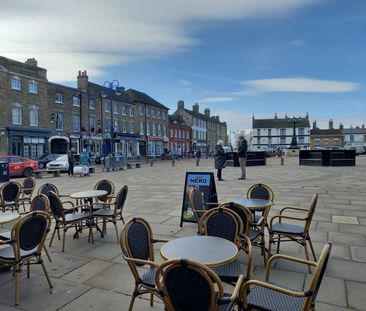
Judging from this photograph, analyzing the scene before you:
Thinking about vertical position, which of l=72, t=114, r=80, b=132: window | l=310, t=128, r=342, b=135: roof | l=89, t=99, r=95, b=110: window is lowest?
l=72, t=114, r=80, b=132: window

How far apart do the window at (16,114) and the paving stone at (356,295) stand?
33.5m

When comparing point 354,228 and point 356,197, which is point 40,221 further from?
point 356,197

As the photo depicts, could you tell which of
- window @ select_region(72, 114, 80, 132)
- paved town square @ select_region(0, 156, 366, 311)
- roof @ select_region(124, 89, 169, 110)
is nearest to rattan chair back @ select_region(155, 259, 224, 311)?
paved town square @ select_region(0, 156, 366, 311)

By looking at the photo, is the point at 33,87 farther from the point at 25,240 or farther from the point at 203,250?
the point at 203,250

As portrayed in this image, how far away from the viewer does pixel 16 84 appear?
104 feet

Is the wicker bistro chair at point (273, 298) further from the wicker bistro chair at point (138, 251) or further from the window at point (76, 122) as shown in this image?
the window at point (76, 122)

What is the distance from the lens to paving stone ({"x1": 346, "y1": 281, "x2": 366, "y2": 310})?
337cm

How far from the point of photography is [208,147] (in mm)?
83375

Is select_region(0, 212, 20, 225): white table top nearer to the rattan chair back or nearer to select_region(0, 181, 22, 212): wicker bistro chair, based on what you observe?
the rattan chair back

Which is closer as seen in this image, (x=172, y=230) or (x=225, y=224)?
(x=225, y=224)

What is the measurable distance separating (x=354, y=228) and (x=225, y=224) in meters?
3.88

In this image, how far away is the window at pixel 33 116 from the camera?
3316 cm

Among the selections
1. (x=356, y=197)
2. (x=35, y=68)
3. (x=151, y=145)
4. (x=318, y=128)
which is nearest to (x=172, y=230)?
(x=356, y=197)

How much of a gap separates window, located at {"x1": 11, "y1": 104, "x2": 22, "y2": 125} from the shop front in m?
0.80
